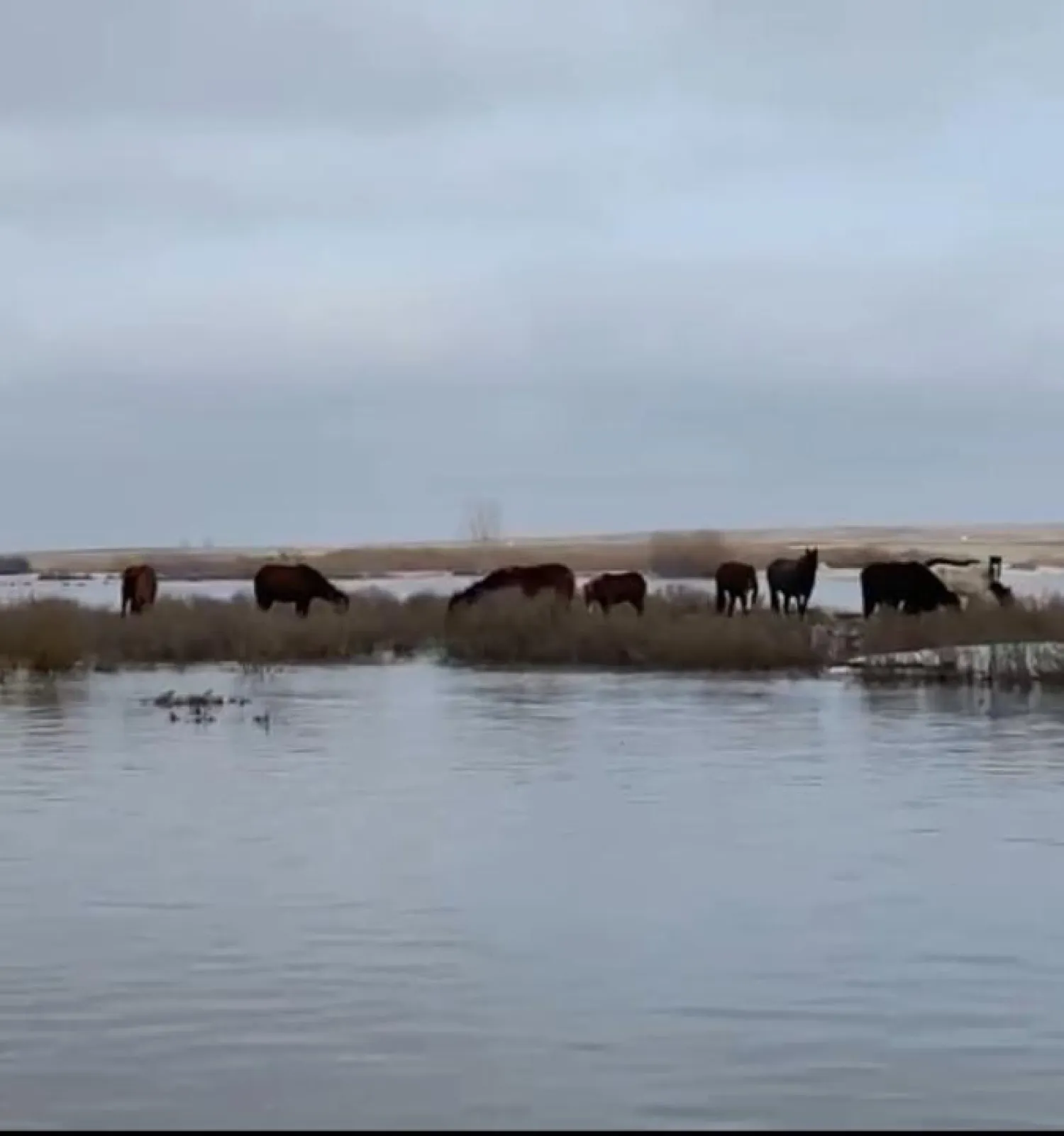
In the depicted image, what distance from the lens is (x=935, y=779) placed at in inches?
580

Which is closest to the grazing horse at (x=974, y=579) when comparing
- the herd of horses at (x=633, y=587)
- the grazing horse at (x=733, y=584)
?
the herd of horses at (x=633, y=587)

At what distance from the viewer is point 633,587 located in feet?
111

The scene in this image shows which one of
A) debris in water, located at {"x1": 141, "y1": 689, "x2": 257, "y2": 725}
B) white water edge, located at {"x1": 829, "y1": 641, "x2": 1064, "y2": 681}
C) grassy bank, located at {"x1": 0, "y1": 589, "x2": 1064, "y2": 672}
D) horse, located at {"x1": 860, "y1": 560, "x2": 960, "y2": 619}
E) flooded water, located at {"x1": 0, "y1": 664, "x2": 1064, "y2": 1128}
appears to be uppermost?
horse, located at {"x1": 860, "y1": 560, "x2": 960, "y2": 619}

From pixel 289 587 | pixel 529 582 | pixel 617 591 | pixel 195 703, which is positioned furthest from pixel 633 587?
pixel 195 703

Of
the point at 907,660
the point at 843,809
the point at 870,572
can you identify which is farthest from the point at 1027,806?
the point at 870,572

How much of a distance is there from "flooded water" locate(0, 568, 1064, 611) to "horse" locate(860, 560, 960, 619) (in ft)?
23.6

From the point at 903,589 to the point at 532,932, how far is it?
22.3 metres

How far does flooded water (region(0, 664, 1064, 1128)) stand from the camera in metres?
7.00

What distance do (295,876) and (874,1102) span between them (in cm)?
454

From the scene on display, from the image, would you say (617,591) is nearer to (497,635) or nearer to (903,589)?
(903,589)

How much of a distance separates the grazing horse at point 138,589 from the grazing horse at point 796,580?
9.20m

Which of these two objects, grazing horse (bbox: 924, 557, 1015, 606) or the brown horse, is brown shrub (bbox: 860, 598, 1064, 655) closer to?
grazing horse (bbox: 924, 557, 1015, 606)

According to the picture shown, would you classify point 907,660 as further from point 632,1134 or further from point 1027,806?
point 632,1134

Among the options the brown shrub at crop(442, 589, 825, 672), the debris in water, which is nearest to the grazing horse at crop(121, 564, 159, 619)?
the brown shrub at crop(442, 589, 825, 672)
